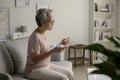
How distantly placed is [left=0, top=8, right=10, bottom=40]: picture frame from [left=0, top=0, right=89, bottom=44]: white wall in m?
0.08

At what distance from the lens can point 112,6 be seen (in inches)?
233

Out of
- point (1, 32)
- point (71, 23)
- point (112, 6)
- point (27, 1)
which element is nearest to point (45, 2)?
point (27, 1)

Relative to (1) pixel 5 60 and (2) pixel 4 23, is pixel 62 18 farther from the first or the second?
(1) pixel 5 60

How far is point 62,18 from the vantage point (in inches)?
202

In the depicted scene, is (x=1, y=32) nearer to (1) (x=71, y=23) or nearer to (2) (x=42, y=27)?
(1) (x=71, y=23)

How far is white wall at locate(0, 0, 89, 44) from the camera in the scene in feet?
15.0

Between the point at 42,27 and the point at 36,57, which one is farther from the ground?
the point at 42,27

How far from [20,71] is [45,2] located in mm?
2485

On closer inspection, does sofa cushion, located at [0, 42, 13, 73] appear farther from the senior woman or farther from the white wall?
the white wall

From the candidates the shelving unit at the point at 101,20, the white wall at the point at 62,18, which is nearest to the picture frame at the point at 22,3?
the white wall at the point at 62,18

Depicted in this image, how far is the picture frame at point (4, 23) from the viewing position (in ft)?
14.5

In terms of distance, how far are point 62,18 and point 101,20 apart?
47.2 inches

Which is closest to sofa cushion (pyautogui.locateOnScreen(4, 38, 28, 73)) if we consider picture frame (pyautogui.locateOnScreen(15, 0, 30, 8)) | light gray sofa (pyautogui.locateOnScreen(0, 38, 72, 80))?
light gray sofa (pyautogui.locateOnScreen(0, 38, 72, 80))

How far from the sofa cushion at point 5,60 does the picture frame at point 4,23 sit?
70.3 inches
